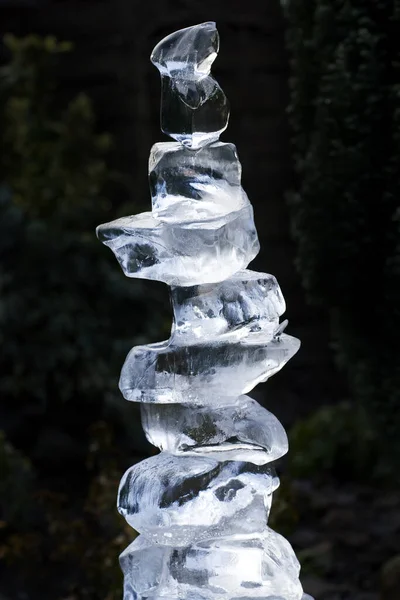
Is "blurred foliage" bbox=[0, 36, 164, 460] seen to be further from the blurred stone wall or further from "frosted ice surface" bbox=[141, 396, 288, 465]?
"frosted ice surface" bbox=[141, 396, 288, 465]

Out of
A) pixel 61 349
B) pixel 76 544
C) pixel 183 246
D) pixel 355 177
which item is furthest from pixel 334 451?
pixel 183 246

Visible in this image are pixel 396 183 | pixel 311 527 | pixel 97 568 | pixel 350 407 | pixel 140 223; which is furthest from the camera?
pixel 350 407

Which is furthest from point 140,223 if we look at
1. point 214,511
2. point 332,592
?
point 332,592

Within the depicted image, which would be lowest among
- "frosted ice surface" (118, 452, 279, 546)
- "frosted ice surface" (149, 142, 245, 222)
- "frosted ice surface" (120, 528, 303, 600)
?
"frosted ice surface" (120, 528, 303, 600)

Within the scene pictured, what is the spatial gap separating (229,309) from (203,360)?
0.11 metres

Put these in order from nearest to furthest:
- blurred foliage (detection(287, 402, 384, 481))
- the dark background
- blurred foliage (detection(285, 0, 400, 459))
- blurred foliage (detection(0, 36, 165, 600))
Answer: blurred foliage (detection(285, 0, 400, 459))
the dark background
blurred foliage (detection(0, 36, 165, 600))
blurred foliage (detection(287, 402, 384, 481))

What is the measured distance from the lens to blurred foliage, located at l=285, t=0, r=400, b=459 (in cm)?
386

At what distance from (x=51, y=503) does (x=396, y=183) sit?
76.5 inches

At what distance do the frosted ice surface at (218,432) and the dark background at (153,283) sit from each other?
1.94 m

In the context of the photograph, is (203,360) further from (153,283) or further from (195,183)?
(153,283)

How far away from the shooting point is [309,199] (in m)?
4.09

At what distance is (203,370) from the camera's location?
200 cm

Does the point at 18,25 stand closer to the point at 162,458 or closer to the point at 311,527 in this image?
the point at 311,527

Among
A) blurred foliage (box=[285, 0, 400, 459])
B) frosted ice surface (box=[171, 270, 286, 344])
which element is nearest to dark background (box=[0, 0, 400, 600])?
blurred foliage (box=[285, 0, 400, 459])
